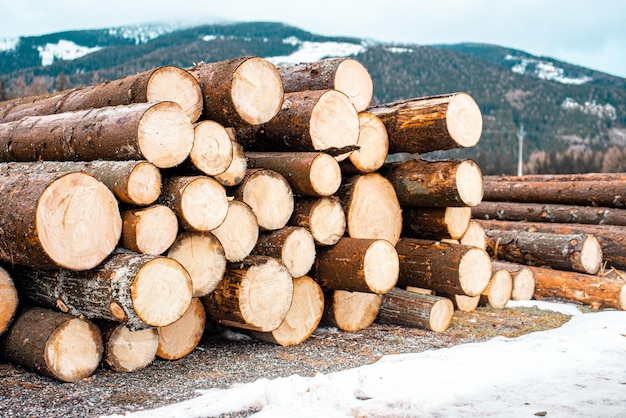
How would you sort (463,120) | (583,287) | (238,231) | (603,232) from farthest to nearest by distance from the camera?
(603,232) < (583,287) < (463,120) < (238,231)

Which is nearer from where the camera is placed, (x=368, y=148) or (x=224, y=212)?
(x=224, y=212)

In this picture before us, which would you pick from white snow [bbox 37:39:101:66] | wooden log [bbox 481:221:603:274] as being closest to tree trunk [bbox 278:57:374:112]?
wooden log [bbox 481:221:603:274]

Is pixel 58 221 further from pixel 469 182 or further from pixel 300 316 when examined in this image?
pixel 469 182

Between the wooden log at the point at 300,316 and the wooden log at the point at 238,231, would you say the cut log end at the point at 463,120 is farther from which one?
the wooden log at the point at 238,231

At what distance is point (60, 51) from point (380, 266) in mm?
163988

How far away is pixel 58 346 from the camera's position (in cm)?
424

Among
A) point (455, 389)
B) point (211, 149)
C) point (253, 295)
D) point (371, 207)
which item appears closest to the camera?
point (455, 389)

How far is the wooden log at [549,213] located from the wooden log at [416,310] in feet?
13.8

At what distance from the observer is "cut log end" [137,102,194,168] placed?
4.49 meters

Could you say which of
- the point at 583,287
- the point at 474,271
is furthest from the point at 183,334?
the point at 583,287

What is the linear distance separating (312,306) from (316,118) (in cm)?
174

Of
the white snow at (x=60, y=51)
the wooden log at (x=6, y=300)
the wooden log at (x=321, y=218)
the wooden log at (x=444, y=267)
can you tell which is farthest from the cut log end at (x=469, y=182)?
the white snow at (x=60, y=51)

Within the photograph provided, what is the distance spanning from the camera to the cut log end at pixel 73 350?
4.21 meters

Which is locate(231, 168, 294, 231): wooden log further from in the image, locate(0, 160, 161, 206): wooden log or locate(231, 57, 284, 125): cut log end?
locate(0, 160, 161, 206): wooden log
